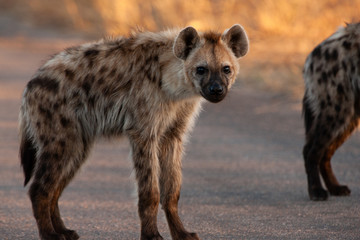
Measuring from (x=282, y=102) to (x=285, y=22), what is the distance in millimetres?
5101

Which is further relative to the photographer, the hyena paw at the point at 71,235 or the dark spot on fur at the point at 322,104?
the dark spot on fur at the point at 322,104

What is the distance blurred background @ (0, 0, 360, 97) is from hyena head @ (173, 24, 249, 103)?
500 centimetres

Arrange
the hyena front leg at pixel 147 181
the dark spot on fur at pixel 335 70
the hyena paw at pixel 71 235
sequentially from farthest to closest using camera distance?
the dark spot on fur at pixel 335 70 < the hyena paw at pixel 71 235 < the hyena front leg at pixel 147 181

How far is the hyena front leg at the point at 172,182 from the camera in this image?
4285mm

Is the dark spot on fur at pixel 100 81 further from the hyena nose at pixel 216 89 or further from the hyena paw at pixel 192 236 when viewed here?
the hyena paw at pixel 192 236

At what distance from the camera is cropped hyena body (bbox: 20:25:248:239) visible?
434 cm

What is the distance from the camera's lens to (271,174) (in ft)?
20.5

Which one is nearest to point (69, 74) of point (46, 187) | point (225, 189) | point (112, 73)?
point (112, 73)

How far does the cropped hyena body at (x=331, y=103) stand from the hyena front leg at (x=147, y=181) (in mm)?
1533

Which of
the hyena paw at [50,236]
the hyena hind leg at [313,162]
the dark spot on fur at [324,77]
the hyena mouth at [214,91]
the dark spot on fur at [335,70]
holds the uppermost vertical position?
the dark spot on fur at [335,70]

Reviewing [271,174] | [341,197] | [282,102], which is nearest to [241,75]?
[282,102]

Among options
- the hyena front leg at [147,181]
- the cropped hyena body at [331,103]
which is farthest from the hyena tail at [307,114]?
the hyena front leg at [147,181]

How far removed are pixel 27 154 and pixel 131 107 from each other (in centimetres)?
70

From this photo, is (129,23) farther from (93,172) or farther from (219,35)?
(219,35)
